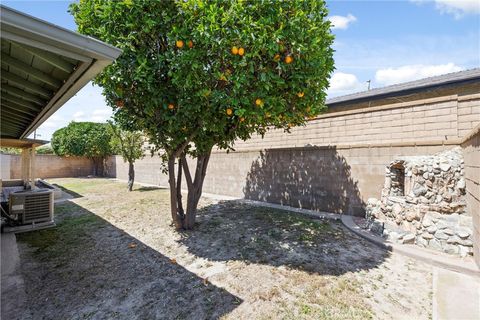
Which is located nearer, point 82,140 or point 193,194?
point 193,194

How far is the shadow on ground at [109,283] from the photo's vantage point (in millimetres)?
3068

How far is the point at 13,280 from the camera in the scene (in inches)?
148

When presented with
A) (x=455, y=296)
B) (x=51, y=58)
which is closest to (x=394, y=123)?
(x=455, y=296)

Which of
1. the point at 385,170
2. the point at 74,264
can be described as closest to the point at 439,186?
the point at 385,170

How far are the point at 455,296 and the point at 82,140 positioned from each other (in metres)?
27.7

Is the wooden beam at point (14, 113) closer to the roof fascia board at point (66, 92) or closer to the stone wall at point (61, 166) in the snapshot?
the roof fascia board at point (66, 92)

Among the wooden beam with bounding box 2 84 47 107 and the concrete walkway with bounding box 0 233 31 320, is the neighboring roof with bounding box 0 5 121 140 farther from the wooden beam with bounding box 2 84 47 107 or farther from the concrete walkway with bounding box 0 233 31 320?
the concrete walkway with bounding box 0 233 31 320

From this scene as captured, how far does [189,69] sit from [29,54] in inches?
92.5

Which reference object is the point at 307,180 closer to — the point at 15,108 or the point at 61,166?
the point at 15,108

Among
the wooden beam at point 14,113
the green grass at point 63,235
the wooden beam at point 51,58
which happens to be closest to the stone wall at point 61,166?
the green grass at point 63,235

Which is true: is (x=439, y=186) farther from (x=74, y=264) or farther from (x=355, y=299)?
(x=74, y=264)

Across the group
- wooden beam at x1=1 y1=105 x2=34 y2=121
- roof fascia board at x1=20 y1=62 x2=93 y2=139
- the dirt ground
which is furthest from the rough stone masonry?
wooden beam at x1=1 y1=105 x2=34 y2=121

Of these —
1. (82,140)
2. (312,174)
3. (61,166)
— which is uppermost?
(82,140)

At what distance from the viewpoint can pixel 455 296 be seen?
3283 mm
